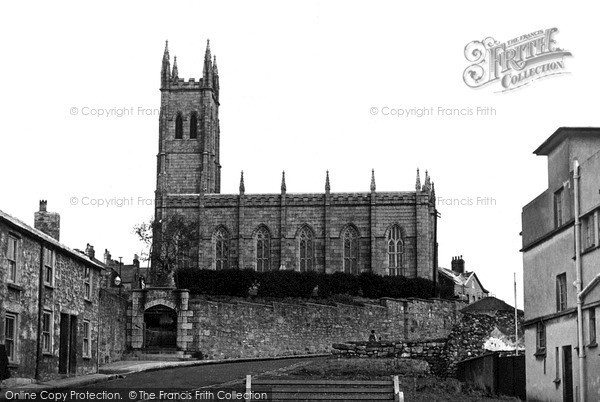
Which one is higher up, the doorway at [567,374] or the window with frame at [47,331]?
the window with frame at [47,331]

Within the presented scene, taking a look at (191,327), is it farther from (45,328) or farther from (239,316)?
(45,328)

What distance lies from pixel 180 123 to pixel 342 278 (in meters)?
28.7

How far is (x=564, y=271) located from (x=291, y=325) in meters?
27.6

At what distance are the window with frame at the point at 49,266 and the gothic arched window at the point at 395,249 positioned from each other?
52008mm

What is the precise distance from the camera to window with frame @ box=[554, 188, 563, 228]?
26234 millimetres

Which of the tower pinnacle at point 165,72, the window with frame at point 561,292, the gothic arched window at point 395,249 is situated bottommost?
the window with frame at point 561,292

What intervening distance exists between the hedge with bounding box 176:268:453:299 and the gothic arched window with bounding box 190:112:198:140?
2489cm

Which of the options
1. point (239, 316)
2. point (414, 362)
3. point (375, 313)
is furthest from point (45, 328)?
point (375, 313)

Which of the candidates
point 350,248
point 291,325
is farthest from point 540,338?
point 350,248

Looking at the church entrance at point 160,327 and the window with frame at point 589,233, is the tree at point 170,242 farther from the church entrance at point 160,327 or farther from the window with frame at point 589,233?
the window with frame at point 589,233

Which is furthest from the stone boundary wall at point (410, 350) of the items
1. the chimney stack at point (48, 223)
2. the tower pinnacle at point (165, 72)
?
the tower pinnacle at point (165, 72)

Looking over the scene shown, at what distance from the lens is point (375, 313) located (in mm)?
59594

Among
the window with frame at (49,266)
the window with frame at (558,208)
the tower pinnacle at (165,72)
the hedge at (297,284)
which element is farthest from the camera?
the tower pinnacle at (165,72)

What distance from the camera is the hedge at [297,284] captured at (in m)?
69.1
